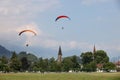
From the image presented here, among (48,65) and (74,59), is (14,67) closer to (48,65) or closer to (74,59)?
(48,65)

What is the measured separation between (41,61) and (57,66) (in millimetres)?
12574

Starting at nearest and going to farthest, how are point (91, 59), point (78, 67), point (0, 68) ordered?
1. point (0, 68)
2. point (78, 67)
3. point (91, 59)

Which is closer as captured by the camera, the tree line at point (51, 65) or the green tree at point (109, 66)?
the tree line at point (51, 65)

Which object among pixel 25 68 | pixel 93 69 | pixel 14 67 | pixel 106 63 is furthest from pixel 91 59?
pixel 14 67

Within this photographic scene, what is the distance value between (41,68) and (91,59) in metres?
38.8

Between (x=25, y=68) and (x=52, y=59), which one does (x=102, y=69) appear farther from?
(x=25, y=68)

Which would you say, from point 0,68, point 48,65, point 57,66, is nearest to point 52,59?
point 48,65

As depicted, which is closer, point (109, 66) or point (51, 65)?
point (51, 65)

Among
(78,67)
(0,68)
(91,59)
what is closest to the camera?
(0,68)

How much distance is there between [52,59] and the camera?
19362 cm

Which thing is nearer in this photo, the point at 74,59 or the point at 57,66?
the point at 57,66

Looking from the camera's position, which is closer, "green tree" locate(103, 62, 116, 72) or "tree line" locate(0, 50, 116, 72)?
"tree line" locate(0, 50, 116, 72)

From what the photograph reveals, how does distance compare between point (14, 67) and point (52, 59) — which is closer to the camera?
point (14, 67)

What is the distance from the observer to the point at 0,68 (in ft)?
522
